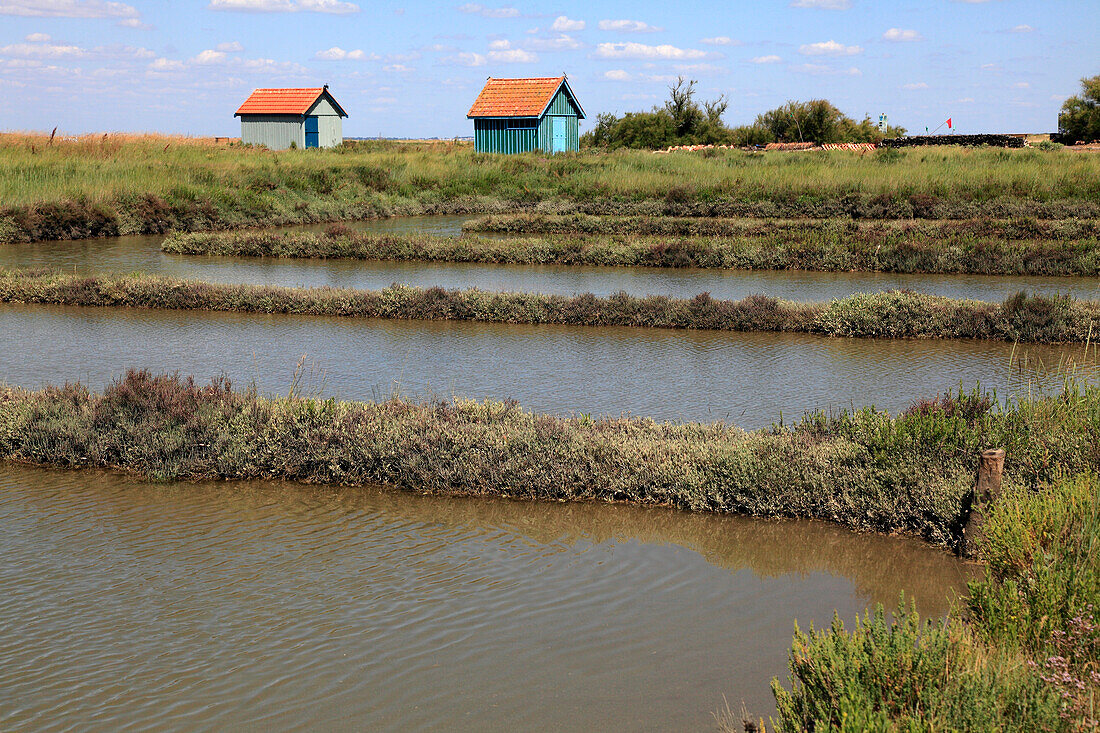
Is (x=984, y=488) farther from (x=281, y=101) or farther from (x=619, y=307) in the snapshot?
(x=281, y=101)

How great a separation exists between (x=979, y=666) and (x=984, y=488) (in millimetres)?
2649

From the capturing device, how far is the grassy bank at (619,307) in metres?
13.6

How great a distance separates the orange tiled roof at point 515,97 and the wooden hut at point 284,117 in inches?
465

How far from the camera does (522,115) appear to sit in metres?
46.9

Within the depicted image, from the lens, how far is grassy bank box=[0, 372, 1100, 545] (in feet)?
22.6

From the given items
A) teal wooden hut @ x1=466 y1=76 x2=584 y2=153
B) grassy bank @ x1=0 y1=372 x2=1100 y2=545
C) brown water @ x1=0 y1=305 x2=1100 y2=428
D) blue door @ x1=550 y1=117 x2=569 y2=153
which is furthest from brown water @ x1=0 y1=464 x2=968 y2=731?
blue door @ x1=550 y1=117 x2=569 y2=153

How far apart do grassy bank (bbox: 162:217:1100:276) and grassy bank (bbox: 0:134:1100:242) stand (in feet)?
14.5

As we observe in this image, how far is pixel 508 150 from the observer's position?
4822 cm

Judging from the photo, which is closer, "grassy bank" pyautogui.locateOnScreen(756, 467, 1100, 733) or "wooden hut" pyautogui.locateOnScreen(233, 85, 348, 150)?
"grassy bank" pyautogui.locateOnScreen(756, 467, 1100, 733)

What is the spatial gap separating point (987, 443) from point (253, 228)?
1044 inches

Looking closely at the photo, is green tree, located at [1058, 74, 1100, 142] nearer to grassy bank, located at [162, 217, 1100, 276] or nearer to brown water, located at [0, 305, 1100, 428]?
grassy bank, located at [162, 217, 1100, 276]

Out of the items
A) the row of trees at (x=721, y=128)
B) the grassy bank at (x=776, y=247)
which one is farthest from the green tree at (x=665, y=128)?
the grassy bank at (x=776, y=247)

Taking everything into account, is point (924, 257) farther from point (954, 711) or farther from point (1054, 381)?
point (954, 711)

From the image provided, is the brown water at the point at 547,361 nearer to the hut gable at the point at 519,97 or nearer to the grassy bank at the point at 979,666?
the grassy bank at the point at 979,666
